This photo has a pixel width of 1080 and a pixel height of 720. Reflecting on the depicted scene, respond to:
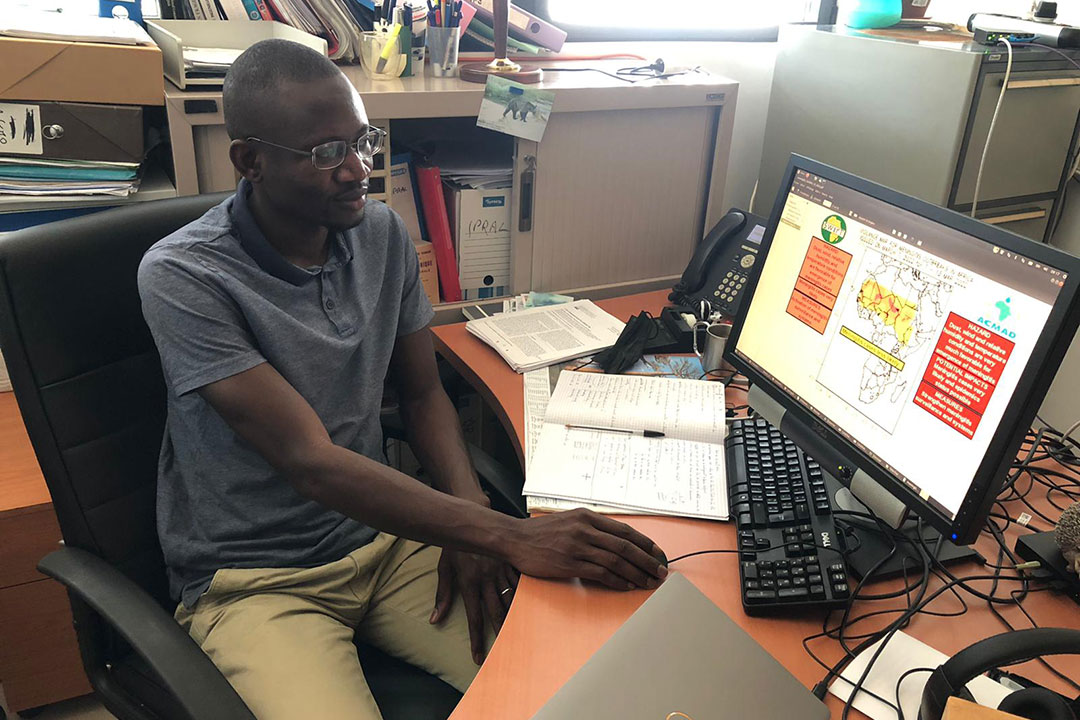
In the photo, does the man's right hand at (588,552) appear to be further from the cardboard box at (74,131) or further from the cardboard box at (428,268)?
the cardboard box at (74,131)

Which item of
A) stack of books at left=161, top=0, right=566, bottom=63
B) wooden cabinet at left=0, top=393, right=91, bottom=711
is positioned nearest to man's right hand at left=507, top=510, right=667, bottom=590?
wooden cabinet at left=0, top=393, right=91, bottom=711

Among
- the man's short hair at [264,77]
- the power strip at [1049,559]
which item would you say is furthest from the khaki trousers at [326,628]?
the power strip at [1049,559]

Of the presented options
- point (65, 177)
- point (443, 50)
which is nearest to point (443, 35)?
point (443, 50)

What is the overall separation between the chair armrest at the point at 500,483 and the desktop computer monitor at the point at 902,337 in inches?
16.0

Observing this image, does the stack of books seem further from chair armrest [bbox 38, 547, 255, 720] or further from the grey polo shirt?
chair armrest [bbox 38, 547, 255, 720]

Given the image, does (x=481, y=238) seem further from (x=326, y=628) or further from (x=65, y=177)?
(x=326, y=628)

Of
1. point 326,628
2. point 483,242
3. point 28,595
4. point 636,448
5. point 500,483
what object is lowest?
point 28,595

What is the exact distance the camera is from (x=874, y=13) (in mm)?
2064

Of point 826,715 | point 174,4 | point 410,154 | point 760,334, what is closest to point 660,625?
point 826,715

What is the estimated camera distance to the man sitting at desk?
111 centimetres

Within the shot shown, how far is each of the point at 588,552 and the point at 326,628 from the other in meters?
0.43

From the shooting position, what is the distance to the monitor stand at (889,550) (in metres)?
1.04

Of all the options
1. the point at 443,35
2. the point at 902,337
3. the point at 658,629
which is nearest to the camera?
the point at 658,629

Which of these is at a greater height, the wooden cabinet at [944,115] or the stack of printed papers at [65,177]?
the wooden cabinet at [944,115]
